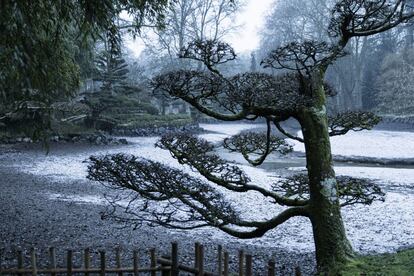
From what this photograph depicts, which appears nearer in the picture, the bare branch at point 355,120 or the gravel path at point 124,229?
the bare branch at point 355,120

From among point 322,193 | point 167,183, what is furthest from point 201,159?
point 322,193

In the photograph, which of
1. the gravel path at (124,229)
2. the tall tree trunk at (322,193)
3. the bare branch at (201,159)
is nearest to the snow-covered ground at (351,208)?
the gravel path at (124,229)

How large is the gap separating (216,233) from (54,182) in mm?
4753

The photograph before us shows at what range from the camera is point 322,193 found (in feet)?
10.4

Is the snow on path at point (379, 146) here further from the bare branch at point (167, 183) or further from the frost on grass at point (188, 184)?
the bare branch at point (167, 183)

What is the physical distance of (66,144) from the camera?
1547 cm

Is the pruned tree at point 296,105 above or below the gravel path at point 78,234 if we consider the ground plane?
above

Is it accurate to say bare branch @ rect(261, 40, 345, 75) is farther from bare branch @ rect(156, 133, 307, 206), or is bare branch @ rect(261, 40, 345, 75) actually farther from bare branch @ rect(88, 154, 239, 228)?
bare branch @ rect(88, 154, 239, 228)

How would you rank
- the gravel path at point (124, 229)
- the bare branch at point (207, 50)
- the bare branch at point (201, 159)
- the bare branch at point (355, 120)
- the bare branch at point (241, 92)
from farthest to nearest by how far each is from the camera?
the gravel path at point (124, 229), the bare branch at point (355, 120), the bare branch at point (201, 159), the bare branch at point (207, 50), the bare branch at point (241, 92)

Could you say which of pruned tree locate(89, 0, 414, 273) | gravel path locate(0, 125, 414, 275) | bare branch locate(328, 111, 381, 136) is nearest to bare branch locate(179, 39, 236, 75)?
pruned tree locate(89, 0, 414, 273)

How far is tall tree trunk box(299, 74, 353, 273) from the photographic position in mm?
3113

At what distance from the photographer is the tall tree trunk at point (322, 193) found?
311 centimetres

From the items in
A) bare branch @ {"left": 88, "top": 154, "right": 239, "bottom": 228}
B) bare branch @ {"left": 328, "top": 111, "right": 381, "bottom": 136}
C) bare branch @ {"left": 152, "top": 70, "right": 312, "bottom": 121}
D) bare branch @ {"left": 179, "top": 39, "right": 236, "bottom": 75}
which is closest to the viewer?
bare branch @ {"left": 152, "top": 70, "right": 312, "bottom": 121}

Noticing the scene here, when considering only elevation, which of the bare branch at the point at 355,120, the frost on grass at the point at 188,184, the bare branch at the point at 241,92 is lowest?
the frost on grass at the point at 188,184
